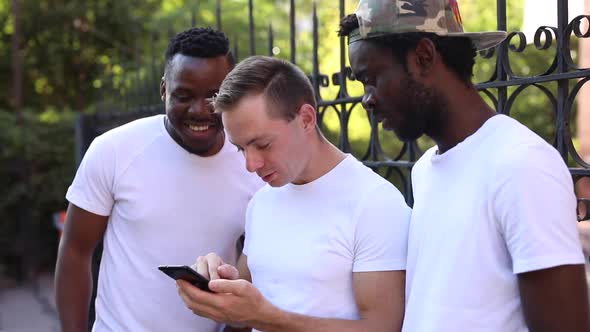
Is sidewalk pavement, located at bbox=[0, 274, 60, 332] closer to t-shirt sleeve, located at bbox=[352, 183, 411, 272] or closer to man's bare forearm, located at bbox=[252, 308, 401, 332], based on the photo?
man's bare forearm, located at bbox=[252, 308, 401, 332]

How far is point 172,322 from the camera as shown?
8.42 feet

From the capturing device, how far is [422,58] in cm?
170

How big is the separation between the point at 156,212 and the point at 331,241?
81cm

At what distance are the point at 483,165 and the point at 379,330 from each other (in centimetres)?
55

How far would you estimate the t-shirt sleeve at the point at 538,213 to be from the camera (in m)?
1.42

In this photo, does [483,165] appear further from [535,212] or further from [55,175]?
[55,175]

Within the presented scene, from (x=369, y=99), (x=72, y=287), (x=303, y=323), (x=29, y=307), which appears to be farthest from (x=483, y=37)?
(x=29, y=307)

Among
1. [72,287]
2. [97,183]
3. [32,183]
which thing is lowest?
[32,183]

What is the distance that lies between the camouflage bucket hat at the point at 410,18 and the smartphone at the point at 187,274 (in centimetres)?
72

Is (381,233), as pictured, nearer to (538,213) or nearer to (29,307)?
(538,213)

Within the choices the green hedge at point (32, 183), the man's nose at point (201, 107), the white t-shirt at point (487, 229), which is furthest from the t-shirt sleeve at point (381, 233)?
the green hedge at point (32, 183)

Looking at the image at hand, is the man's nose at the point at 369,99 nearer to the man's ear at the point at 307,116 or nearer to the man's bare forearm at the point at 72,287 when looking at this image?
the man's ear at the point at 307,116

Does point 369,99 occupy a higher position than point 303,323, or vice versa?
point 369,99

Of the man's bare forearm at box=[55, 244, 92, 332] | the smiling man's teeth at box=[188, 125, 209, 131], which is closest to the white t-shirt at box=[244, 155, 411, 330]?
the smiling man's teeth at box=[188, 125, 209, 131]
